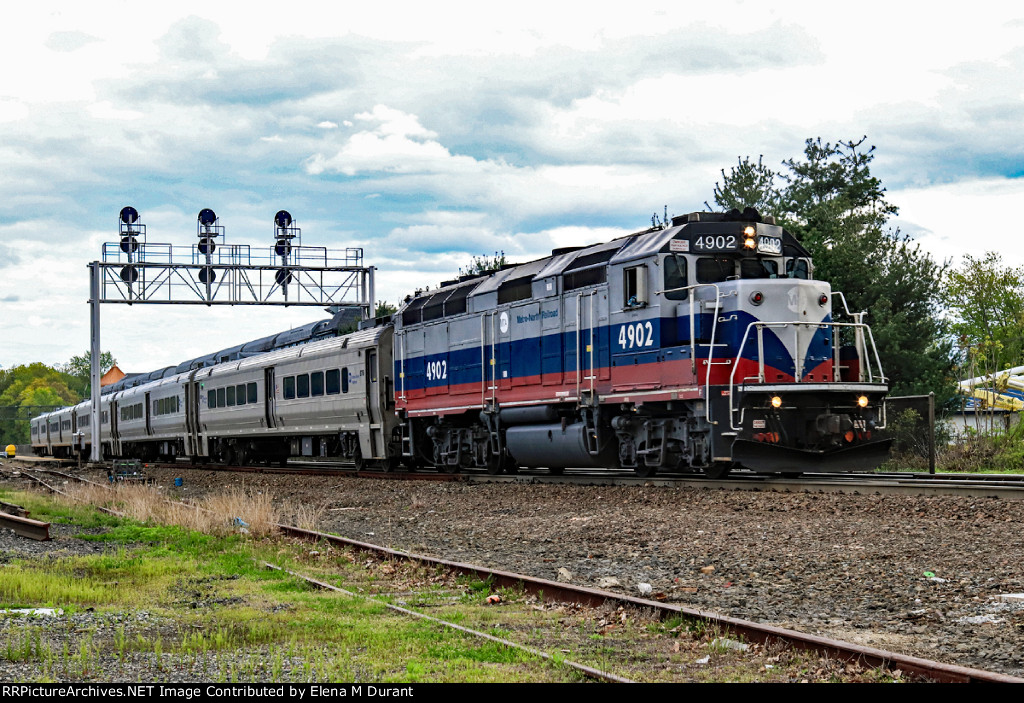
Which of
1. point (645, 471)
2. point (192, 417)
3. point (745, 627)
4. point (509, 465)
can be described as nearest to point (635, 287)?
point (645, 471)

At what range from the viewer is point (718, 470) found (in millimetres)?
16141

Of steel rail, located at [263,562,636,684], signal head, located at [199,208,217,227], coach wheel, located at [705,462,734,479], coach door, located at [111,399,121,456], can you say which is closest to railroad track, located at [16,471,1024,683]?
Answer: steel rail, located at [263,562,636,684]

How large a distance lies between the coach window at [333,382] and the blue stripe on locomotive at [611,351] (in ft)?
15.1

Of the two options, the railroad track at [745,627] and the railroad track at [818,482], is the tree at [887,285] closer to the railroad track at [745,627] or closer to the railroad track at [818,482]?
the railroad track at [818,482]

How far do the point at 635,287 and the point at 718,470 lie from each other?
315cm

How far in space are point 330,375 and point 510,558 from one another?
17.3 metres

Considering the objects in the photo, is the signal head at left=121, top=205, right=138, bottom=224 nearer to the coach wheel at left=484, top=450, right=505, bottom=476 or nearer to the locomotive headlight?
the coach wheel at left=484, top=450, right=505, bottom=476

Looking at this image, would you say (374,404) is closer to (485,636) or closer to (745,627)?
(485,636)

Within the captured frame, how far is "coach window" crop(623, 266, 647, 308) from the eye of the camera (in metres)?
16.5

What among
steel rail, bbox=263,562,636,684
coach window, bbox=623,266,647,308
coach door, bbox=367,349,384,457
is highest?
coach window, bbox=623,266,647,308

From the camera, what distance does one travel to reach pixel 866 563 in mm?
9117

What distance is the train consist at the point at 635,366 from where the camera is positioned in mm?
15195

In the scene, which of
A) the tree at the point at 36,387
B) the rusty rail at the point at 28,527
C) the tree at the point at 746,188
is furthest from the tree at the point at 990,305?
the tree at the point at 36,387

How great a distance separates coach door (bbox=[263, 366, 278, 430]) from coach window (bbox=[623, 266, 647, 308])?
1660cm
